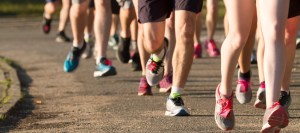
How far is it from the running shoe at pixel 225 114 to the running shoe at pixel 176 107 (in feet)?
3.80

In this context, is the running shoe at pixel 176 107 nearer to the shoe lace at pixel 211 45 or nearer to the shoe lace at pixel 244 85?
the shoe lace at pixel 244 85

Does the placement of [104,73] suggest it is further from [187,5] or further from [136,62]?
[187,5]

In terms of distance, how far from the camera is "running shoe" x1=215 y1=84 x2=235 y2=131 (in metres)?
7.72

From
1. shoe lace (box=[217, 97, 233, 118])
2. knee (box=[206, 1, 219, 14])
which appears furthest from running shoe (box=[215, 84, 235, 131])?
knee (box=[206, 1, 219, 14])

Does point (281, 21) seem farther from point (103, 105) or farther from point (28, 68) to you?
Result: point (28, 68)

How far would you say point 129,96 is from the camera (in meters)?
10.8

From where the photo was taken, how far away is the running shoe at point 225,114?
25.3ft

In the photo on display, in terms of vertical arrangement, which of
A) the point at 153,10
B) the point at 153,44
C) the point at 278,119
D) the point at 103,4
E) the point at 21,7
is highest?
the point at 278,119

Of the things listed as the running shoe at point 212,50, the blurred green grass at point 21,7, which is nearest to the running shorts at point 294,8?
the running shoe at point 212,50

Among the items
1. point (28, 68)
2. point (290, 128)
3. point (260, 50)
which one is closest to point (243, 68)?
point (260, 50)

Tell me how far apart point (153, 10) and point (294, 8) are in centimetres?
141

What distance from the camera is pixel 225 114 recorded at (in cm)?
775

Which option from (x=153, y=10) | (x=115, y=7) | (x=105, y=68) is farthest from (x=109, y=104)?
(x=115, y=7)

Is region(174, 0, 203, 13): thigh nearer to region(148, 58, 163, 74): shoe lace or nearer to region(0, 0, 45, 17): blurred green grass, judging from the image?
region(148, 58, 163, 74): shoe lace
